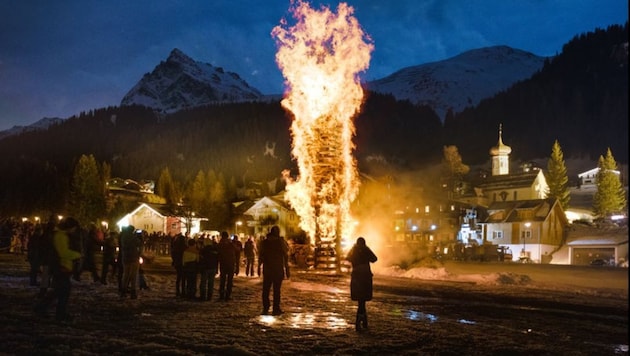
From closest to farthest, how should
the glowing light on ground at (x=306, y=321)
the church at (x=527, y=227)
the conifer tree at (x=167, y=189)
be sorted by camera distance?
1. the glowing light on ground at (x=306, y=321)
2. the church at (x=527, y=227)
3. the conifer tree at (x=167, y=189)

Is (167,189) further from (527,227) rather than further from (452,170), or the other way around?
(527,227)

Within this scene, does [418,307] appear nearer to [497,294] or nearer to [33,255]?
[497,294]

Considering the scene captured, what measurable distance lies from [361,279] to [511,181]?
329 feet

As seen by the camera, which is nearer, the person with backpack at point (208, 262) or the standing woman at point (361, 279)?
the standing woman at point (361, 279)

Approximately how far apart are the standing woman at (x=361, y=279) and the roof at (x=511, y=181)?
313ft

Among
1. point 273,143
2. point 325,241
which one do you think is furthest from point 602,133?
point 325,241

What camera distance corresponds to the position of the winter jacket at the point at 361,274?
36.4 feet

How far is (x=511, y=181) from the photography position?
344 feet

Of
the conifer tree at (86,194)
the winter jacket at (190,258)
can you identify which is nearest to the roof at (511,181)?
the conifer tree at (86,194)

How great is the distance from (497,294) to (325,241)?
36.9ft

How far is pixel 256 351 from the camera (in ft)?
29.0

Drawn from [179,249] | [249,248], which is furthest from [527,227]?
[179,249]

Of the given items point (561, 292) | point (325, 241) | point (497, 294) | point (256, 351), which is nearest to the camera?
point (256, 351)

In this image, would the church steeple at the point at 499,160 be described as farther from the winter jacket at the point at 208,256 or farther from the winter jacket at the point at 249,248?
the winter jacket at the point at 208,256
